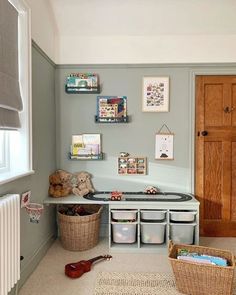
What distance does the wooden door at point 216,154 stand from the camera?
119 inches

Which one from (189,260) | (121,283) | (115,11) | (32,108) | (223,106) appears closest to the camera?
(189,260)

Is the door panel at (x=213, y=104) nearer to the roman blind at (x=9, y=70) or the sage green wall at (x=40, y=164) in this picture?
the sage green wall at (x=40, y=164)

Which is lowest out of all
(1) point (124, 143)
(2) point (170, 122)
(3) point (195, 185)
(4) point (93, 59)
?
(3) point (195, 185)

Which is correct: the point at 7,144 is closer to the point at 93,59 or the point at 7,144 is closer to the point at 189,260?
the point at 93,59

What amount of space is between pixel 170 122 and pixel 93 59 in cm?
112

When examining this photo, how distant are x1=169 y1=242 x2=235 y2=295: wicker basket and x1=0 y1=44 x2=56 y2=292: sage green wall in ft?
3.81

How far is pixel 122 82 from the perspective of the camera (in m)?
3.08

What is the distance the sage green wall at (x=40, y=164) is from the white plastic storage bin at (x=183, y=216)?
4.21 feet

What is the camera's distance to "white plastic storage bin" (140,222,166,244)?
2707 mm

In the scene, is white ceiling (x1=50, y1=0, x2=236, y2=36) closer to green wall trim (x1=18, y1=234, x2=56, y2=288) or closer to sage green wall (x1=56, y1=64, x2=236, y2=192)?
sage green wall (x1=56, y1=64, x2=236, y2=192)

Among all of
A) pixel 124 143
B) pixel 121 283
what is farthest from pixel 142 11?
pixel 121 283

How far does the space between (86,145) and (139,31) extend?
1384 mm

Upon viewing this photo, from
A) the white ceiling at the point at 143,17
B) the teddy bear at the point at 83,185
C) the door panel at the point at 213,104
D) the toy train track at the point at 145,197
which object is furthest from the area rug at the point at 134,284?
the white ceiling at the point at 143,17

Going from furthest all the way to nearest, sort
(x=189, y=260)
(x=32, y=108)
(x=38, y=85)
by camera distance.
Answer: (x=38, y=85)
(x=32, y=108)
(x=189, y=260)
